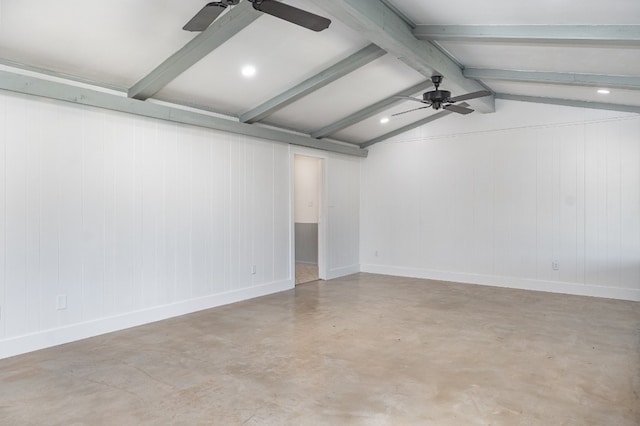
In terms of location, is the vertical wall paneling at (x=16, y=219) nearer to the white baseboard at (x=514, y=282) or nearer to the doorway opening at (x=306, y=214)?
the doorway opening at (x=306, y=214)

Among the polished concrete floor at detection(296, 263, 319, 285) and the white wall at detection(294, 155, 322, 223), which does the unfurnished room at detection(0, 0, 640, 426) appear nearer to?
the polished concrete floor at detection(296, 263, 319, 285)

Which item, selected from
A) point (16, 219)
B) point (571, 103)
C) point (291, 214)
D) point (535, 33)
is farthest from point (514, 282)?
point (16, 219)

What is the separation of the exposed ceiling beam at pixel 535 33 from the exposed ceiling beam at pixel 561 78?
1.38 metres

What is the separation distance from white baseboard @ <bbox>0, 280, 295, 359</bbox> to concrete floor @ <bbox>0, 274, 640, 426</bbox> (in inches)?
5.0

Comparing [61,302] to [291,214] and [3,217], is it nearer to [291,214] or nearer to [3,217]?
[3,217]

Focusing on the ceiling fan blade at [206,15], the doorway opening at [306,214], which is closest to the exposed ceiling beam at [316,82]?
the ceiling fan blade at [206,15]

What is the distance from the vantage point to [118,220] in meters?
4.21

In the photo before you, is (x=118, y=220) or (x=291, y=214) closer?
(x=118, y=220)

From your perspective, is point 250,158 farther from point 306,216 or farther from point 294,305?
point 306,216

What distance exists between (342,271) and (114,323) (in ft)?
13.9

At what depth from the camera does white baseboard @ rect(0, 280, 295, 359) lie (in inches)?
138

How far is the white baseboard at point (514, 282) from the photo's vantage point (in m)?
5.55

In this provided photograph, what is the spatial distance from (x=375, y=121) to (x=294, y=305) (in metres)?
3.37

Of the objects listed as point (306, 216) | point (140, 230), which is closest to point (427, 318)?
point (140, 230)
